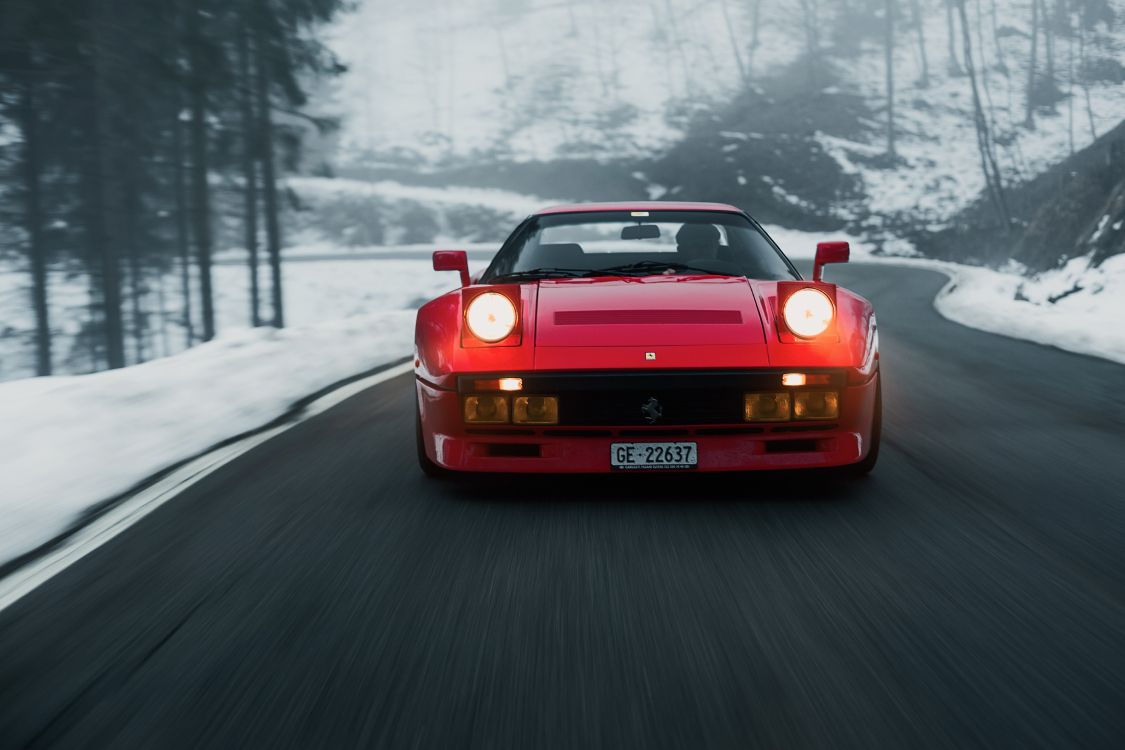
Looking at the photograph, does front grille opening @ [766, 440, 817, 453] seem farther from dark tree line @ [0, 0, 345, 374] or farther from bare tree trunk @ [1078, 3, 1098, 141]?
bare tree trunk @ [1078, 3, 1098, 141]

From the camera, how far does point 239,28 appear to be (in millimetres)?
29078

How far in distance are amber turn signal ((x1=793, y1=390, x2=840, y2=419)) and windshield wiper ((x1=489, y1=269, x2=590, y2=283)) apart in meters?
1.44

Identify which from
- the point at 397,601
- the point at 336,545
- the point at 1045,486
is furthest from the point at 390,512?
the point at 1045,486

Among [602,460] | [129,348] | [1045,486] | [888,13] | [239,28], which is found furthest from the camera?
[888,13]

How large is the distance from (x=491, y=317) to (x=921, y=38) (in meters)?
82.3

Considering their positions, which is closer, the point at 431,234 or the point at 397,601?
the point at 397,601

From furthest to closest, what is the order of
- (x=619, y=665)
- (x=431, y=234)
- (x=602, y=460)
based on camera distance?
(x=431, y=234) < (x=602, y=460) < (x=619, y=665)

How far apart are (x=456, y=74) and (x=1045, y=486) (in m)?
90.1

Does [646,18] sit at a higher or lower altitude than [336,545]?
higher

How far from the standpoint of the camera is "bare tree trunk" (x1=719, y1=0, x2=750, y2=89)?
267ft

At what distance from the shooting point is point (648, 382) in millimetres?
4344

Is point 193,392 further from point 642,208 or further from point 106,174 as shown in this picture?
point 106,174

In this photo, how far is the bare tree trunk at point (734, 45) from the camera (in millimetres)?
81394

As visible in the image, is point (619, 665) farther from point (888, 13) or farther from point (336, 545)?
Answer: point (888, 13)
